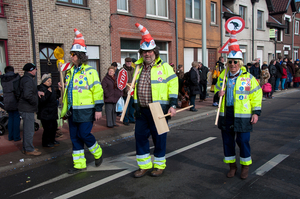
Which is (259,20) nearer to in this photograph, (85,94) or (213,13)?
(213,13)

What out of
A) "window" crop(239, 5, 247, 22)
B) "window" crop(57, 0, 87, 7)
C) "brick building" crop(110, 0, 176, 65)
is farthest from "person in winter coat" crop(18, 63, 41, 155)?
"window" crop(239, 5, 247, 22)

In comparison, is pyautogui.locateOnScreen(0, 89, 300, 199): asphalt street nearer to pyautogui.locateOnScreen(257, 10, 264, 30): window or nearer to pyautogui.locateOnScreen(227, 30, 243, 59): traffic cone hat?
pyautogui.locateOnScreen(227, 30, 243, 59): traffic cone hat

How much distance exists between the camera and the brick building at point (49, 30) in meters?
9.72

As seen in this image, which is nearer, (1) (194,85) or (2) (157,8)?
(1) (194,85)

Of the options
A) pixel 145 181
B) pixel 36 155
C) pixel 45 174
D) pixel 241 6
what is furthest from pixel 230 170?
pixel 241 6

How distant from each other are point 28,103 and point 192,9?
15.2 meters

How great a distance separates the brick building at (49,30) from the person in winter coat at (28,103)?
481 cm

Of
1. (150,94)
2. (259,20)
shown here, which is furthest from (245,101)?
(259,20)

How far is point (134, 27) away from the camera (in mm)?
14258

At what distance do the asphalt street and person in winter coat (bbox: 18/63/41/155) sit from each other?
605 millimetres

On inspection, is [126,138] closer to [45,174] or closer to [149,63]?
[45,174]

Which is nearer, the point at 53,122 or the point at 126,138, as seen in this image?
the point at 53,122

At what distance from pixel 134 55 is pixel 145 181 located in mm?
11410

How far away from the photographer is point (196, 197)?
142 inches
